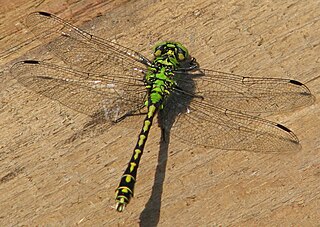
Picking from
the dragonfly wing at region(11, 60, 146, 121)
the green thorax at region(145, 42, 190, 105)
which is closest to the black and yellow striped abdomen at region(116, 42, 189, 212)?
the green thorax at region(145, 42, 190, 105)

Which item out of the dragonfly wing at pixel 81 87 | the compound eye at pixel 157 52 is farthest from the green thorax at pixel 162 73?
the dragonfly wing at pixel 81 87

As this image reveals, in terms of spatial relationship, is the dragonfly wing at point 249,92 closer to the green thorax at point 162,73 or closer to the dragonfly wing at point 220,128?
the dragonfly wing at point 220,128

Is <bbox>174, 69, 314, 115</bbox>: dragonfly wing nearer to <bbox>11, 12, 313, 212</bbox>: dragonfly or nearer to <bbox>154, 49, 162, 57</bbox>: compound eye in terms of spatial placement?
<bbox>11, 12, 313, 212</bbox>: dragonfly

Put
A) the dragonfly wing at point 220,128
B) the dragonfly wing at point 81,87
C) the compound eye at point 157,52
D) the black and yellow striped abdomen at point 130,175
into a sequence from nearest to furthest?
the black and yellow striped abdomen at point 130,175, the dragonfly wing at point 220,128, the dragonfly wing at point 81,87, the compound eye at point 157,52

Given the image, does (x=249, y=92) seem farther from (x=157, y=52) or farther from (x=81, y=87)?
(x=81, y=87)

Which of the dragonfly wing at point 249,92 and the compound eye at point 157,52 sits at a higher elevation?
the compound eye at point 157,52

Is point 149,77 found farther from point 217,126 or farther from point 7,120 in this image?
point 7,120

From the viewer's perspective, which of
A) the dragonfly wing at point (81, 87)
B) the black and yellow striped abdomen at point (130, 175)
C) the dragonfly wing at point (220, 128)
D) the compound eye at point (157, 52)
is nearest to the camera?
the black and yellow striped abdomen at point (130, 175)

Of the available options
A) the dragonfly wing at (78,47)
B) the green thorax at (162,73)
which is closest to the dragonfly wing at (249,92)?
the green thorax at (162,73)

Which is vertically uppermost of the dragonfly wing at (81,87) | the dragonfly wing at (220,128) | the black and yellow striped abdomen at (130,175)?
the dragonfly wing at (81,87)

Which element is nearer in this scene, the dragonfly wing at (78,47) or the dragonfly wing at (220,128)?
the dragonfly wing at (220,128)
